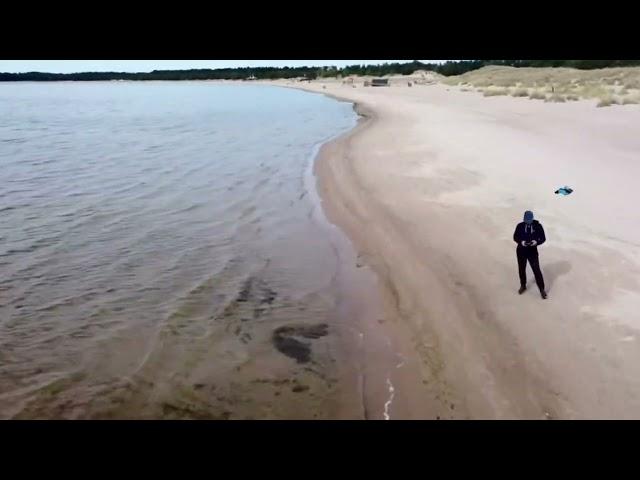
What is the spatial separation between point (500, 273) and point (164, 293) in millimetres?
6130

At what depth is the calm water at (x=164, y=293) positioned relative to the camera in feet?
22.2

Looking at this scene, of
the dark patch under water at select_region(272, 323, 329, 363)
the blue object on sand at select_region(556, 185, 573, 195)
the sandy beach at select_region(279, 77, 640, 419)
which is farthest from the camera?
the blue object on sand at select_region(556, 185, 573, 195)

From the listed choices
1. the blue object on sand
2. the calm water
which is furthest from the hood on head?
the blue object on sand

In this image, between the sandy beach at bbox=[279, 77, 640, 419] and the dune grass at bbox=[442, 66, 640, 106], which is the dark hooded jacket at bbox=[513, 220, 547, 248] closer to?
the sandy beach at bbox=[279, 77, 640, 419]

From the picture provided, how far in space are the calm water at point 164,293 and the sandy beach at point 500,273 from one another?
1293 mm

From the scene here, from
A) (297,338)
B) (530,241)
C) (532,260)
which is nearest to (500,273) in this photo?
(532,260)

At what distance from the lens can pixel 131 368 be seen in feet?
24.2

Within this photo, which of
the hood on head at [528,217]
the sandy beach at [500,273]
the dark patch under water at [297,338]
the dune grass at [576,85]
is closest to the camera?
the sandy beach at [500,273]

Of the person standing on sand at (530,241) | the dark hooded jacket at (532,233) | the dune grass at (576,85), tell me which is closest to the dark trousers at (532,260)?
the person standing on sand at (530,241)

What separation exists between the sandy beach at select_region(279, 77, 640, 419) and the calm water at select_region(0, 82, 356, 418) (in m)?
1.29

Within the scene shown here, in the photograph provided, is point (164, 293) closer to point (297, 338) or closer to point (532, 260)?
point (297, 338)

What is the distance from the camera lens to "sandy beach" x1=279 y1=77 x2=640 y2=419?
621 cm

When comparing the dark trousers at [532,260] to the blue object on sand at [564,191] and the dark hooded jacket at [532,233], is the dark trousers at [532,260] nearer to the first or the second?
the dark hooded jacket at [532,233]
